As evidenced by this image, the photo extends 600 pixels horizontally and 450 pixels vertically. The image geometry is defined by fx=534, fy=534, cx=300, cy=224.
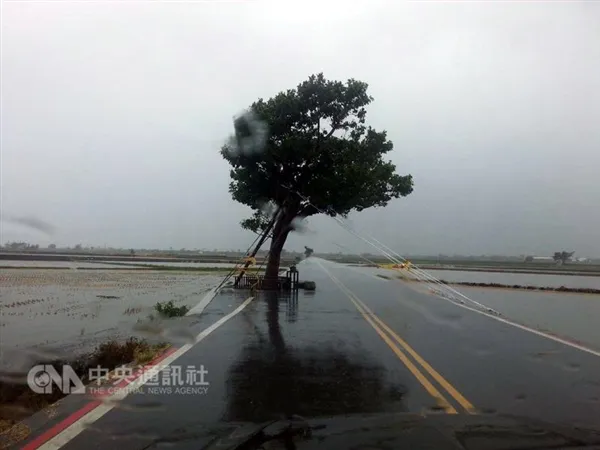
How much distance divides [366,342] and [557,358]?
3.46 m

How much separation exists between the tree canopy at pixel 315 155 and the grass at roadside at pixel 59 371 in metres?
12.1

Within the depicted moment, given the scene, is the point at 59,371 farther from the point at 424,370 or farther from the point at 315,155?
the point at 315,155

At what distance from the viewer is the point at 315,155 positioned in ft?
70.1

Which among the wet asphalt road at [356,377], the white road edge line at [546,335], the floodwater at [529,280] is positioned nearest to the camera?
the wet asphalt road at [356,377]

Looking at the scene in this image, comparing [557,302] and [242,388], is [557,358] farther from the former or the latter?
[557,302]

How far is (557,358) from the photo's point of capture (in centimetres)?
948

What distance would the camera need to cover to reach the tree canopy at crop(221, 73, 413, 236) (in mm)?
20922

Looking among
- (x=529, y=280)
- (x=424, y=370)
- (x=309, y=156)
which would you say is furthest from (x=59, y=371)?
(x=529, y=280)

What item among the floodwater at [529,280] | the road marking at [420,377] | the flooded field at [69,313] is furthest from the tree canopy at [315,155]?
the floodwater at [529,280]

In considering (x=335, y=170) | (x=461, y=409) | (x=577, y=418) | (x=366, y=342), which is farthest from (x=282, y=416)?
(x=335, y=170)

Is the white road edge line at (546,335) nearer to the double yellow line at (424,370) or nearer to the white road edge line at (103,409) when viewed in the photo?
the double yellow line at (424,370)

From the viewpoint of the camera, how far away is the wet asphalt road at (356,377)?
582cm

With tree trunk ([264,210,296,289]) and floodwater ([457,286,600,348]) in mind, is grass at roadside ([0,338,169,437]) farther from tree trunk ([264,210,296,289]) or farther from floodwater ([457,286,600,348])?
tree trunk ([264,210,296,289])

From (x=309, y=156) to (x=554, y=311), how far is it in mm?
10693
